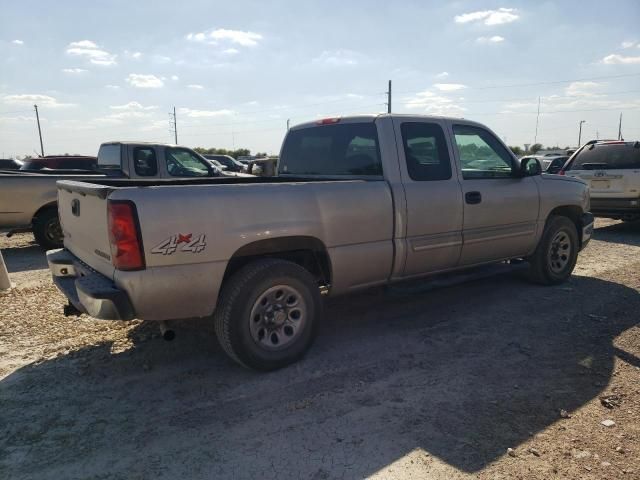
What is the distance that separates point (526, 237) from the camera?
5.49 m

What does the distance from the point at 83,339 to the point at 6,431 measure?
1.44m

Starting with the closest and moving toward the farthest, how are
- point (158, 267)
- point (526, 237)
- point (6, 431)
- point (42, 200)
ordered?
point (6, 431)
point (158, 267)
point (526, 237)
point (42, 200)

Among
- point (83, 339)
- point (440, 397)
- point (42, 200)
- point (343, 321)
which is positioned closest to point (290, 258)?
point (343, 321)

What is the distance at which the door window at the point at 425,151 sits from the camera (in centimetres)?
446

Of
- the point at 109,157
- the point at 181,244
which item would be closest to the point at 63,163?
the point at 109,157

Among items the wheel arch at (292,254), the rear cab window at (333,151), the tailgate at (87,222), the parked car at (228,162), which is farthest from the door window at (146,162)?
the parked car at (228,162)

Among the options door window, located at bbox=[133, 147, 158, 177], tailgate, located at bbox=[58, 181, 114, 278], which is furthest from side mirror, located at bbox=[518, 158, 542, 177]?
door window, located at bbox=[133, 147, 158, 177]

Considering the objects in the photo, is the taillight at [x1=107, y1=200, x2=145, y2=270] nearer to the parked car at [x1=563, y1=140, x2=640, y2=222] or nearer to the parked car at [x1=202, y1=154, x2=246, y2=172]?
the parked car at [x1=563, y1=140, x2=640, y2=222]

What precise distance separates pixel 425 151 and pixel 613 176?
7.01m

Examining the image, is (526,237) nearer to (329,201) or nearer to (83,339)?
(329,201)

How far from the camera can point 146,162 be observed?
9.68 m

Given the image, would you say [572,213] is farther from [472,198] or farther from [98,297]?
[98,297]

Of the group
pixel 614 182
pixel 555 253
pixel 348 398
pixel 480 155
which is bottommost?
pixel 348 398

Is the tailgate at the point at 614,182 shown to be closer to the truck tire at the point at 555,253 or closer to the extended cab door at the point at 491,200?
the truck tire at the point at 555,253
